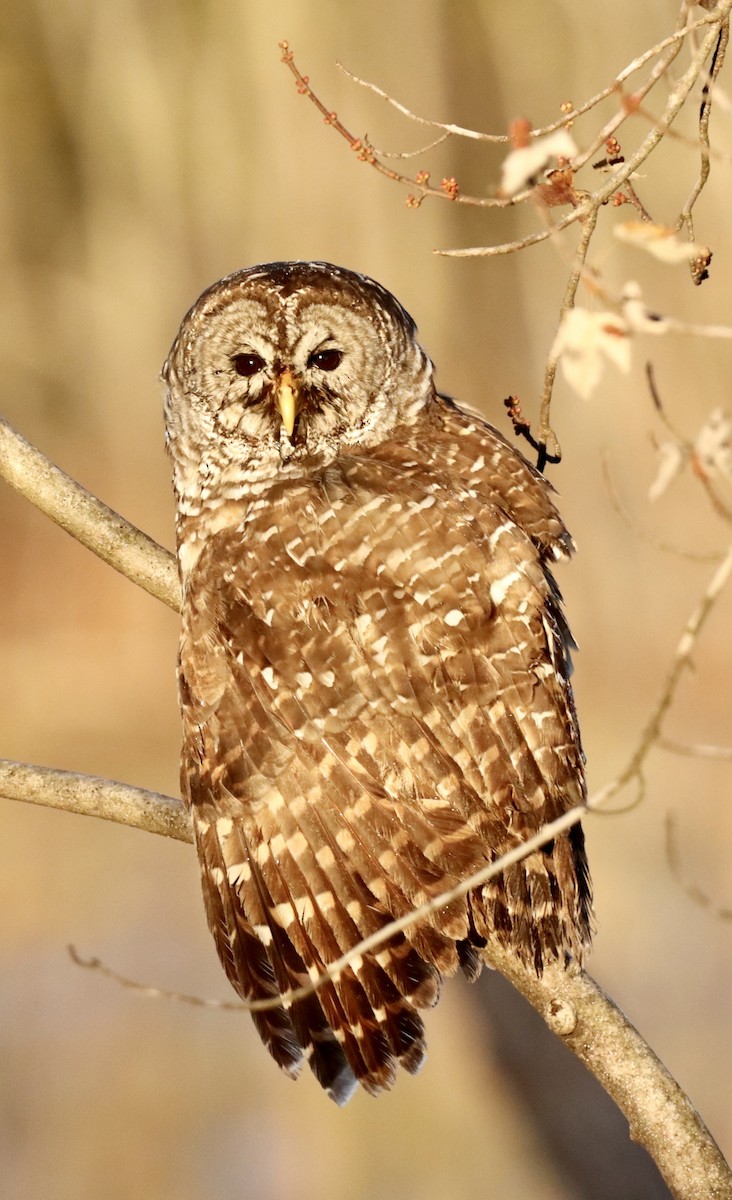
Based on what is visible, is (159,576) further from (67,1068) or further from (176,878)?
(176,878)

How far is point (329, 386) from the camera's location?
120 inches

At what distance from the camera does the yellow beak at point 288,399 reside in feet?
9.54

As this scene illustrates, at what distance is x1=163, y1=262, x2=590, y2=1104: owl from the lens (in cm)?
255

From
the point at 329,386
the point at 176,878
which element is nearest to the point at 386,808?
the point at 329,386

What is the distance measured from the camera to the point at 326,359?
3098 millimetres

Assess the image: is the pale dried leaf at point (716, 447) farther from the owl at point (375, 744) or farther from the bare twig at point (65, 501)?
the bare twig at point (65, 501)

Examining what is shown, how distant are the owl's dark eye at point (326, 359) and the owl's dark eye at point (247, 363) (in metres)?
0.10

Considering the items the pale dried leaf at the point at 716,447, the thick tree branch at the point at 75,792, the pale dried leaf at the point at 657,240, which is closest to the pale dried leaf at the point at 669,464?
the pale dried leaf at the point at 716,447

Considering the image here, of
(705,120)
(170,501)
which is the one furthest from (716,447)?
(170,501)

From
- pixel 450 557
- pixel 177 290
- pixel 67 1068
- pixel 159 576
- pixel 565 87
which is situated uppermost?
pixel 565 87

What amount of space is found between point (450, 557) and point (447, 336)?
25.1 feet

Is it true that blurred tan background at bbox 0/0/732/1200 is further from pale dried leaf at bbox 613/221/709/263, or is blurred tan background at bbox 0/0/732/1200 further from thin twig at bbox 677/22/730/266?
pale dried leaf at bbox 613/221/709/263

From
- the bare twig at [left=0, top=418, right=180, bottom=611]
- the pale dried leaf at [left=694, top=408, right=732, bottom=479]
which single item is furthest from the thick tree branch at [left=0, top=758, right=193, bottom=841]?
the pale dried leaf at [left=694, top=408, right=732, bottom=479]

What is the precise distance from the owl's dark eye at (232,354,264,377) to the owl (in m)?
0.22
